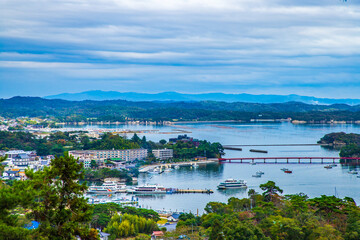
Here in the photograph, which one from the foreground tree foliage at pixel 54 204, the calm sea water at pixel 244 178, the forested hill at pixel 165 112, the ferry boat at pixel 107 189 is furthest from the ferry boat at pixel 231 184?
the forested hill at pixel 165 112

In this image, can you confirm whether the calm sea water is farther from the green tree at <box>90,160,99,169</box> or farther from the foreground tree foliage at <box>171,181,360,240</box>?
the foreground tree foliage at <box>171,181,360,240</box>

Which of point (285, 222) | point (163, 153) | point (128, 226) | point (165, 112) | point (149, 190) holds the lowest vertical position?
point (149, 190)

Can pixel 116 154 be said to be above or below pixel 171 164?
above

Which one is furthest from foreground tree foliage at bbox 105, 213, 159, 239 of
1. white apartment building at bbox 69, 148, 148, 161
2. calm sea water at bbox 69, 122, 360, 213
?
white apartment building at bbox 69, 148, 148, 161

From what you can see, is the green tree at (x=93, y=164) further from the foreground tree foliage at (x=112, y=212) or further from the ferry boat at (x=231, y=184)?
the foreground tree foliage at (x=112, y=212)

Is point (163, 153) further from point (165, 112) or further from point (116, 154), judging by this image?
point (165, 112)

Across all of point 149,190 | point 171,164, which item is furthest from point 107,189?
point 171,164
